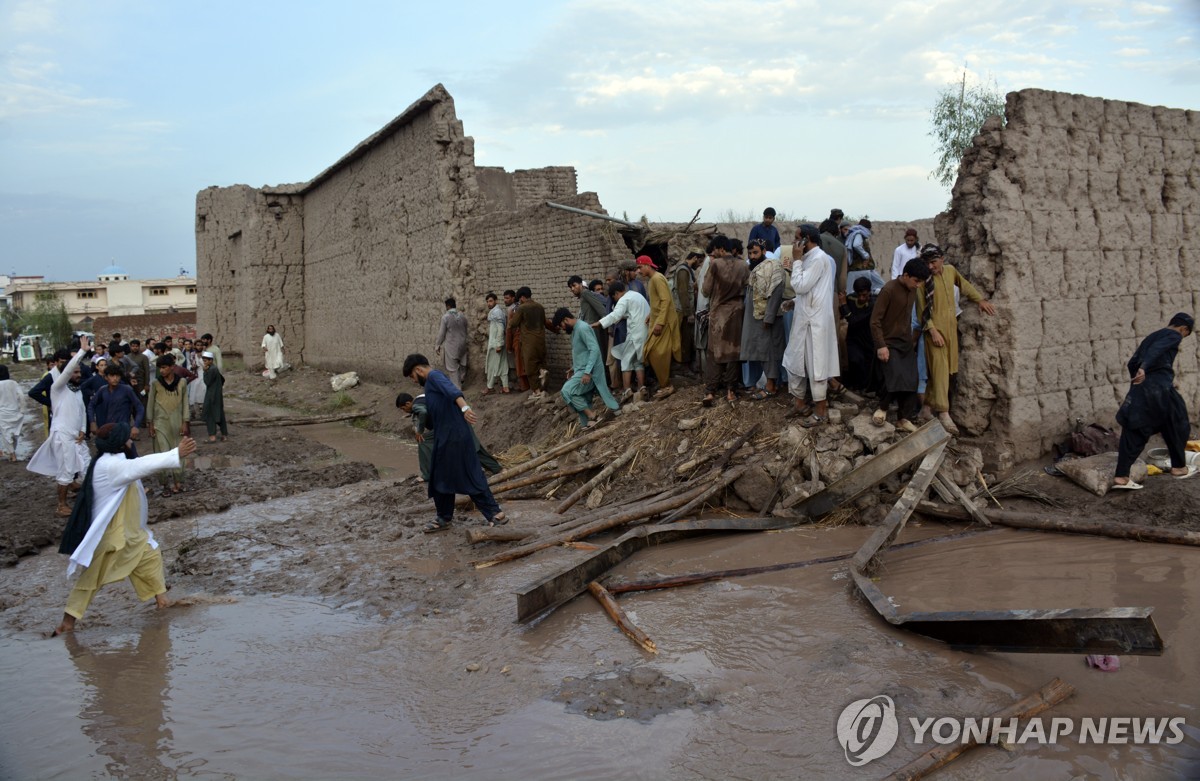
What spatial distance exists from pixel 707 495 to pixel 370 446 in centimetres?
730

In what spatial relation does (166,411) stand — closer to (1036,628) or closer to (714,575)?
(714,575)

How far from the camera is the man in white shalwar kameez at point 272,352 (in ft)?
70.3

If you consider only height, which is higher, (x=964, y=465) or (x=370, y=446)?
(x=964, y=465)

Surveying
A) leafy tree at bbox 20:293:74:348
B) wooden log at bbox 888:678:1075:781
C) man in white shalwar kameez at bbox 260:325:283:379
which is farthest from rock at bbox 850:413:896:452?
leafy tree at bbox 20:293:74:348

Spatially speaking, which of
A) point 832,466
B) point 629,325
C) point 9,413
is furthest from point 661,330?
point 9,413

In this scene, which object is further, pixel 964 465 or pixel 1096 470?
pixel 964 465

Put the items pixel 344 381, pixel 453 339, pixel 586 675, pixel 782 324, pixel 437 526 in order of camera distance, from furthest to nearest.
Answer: pixel 344 381 → pixel 453 339 → pixel 782 324 → pixel 437 526 → pixel 586 675

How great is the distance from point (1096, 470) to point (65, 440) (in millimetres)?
9927

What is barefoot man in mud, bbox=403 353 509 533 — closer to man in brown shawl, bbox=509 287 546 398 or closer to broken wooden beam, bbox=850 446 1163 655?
broken wooden beam, bbox=850 446 1163 655

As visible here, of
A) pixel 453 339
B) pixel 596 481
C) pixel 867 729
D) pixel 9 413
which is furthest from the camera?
pixel 453 339

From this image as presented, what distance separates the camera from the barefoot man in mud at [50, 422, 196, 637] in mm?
5574

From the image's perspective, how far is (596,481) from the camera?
Result: 7.95 metres

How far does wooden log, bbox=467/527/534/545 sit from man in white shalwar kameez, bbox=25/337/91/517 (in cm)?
505

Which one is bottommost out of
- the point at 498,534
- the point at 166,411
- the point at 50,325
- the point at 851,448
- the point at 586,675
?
the point at 586,675
